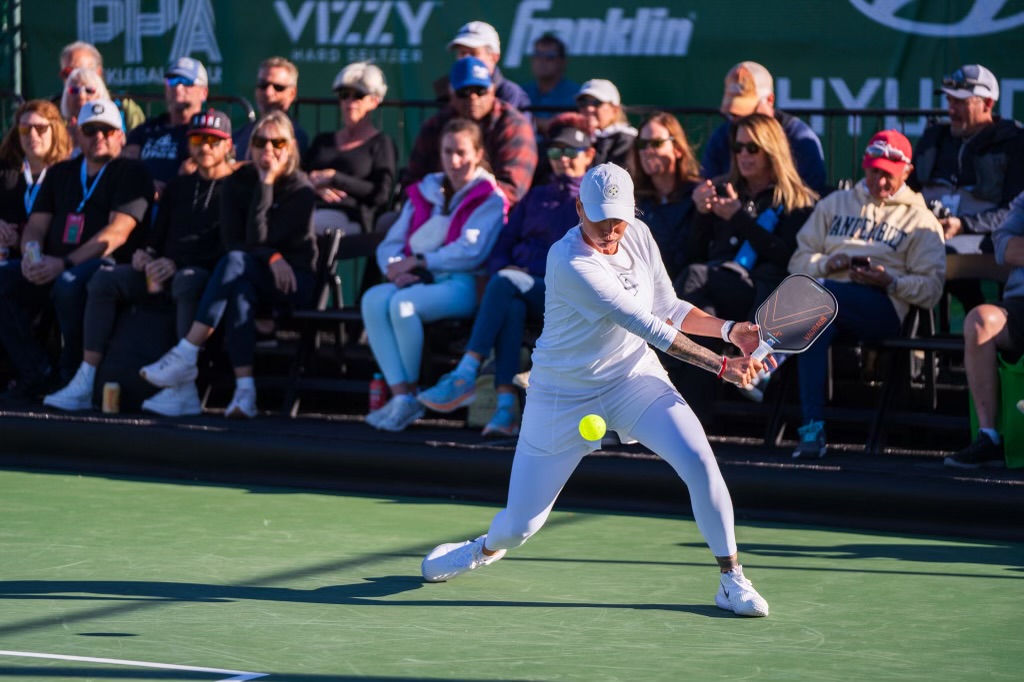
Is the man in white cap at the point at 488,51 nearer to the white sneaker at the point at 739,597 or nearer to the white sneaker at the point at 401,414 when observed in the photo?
the white sneaker at the point at 401,414

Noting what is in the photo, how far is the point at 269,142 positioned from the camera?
931 cm

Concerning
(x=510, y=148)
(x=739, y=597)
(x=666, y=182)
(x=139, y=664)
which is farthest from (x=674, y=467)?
(x=510, y=148)

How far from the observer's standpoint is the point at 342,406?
9.98 metres

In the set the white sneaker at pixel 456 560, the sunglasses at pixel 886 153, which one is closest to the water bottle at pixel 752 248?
the sunglasses at pixel 886 153

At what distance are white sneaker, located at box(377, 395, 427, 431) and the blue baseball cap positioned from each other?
195 centimetres

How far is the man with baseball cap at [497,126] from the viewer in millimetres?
9375

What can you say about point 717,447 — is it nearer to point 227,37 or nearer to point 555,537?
point 555,537

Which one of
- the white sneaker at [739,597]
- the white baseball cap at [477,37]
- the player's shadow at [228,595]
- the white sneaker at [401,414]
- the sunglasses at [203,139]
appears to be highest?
the white baseball cap at [477,37]

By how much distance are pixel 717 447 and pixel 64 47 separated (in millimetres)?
6430

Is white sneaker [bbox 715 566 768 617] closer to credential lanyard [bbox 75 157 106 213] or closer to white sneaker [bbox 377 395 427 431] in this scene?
white sneaker [bbox 377 395 427 431]

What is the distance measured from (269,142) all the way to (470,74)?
1.25 meters

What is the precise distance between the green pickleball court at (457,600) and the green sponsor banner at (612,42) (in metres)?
3.81

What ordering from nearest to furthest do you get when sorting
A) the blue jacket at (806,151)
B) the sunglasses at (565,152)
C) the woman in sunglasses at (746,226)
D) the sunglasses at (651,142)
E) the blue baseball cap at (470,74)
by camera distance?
the woman in sunglasses at (746,226) < the sunglasses at (651,142) < the sunglasses at (565,152) < the blue jacket at (806,151) < the blue baseball cap at (470,74)

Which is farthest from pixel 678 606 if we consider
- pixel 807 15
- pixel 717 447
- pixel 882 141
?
pixel 807 15
